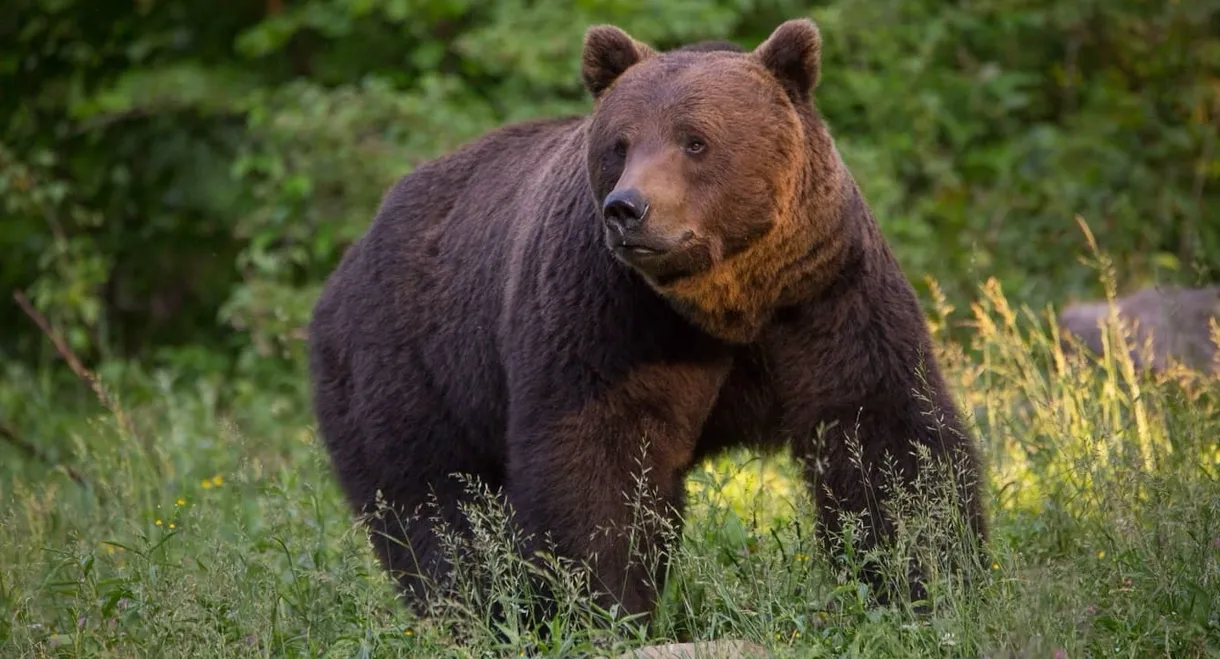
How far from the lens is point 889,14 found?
10656 millimetres

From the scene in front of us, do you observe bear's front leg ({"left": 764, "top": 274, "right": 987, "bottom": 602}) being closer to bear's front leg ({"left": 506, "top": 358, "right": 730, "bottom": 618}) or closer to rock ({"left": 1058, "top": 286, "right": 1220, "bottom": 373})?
bear's front leg ({"left": 506, "top": 358, "right": 730, "bottom": 618})

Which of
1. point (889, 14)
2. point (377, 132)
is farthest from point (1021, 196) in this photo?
point (377, 132)

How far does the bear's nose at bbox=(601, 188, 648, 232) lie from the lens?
4.02m

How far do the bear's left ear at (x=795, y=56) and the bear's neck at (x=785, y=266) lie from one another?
6.0 inches

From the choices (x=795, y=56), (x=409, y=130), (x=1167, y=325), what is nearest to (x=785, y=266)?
(x=795, y=56)

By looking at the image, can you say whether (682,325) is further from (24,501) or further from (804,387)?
(24,501)

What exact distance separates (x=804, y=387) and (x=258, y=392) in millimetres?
5604

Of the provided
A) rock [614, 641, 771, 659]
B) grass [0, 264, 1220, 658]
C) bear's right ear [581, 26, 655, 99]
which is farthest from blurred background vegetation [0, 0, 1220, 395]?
rock [614, 641, 771, 659]

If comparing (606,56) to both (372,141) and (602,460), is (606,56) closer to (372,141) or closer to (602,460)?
(602,460)

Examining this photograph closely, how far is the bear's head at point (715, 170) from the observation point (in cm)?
416

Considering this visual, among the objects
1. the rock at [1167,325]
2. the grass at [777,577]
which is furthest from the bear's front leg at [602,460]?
the rock at [1167,325]

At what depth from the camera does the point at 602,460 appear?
4.42 meters

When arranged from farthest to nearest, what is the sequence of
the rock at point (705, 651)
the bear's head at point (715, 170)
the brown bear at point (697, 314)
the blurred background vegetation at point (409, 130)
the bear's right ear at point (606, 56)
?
the blurred background vegetation at point (409, 130) → the bear's right ear at point (606, 56) → the brown bear at point (697, 314) → the bear's head at point (715, 170) → the rock at point (705, 651)

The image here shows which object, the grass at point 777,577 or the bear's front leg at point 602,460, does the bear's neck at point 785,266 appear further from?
the grass at point 777,577
